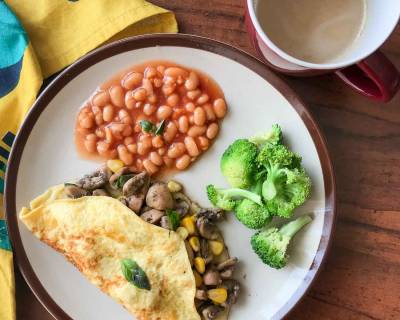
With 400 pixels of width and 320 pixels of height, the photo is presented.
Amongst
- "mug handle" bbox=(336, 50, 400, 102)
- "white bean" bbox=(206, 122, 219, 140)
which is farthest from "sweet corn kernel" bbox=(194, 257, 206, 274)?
"mug handle" bbox=(336, 50, 400, 102)

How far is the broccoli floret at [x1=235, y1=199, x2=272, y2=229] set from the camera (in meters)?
2.07

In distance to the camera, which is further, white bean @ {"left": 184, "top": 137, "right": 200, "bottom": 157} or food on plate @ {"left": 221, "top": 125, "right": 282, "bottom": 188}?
white bean @ {"left": 184, "top": 137, "right": 200, "bottom": 157}

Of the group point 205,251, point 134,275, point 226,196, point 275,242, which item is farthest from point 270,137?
point 134,275

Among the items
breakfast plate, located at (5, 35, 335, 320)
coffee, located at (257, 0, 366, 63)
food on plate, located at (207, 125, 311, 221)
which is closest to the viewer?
coffee, located at (257, 0, 366, 63)

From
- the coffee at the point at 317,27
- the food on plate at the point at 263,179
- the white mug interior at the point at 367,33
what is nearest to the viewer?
the white mug interior at the point at 367,33

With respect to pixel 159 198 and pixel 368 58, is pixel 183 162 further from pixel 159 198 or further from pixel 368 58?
pixel 368 58

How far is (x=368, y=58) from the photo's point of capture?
1.86m

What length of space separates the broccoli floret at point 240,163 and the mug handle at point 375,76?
0.41 metres

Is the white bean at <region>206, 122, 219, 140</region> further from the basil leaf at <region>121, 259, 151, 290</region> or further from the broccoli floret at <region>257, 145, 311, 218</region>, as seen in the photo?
the basil leaf at <region>121, 259, 151, 290</region>

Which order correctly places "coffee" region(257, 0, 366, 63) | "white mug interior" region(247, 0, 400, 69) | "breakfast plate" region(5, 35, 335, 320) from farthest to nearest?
"breakfast plate" region(5, 35, 335, 320) → "coffee" region(257, 0, 366, 63) → "white mug interior" region(247, 0, 400, 69)

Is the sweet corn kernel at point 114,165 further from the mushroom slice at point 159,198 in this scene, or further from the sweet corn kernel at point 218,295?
the sweet corn kernel at point 218,295

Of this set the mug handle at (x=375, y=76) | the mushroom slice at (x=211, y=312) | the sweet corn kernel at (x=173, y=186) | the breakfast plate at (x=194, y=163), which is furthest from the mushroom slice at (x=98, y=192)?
the mug handle at (x=375, y=76)

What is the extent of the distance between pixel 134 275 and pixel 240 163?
0.53m

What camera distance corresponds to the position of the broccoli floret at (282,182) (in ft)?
6.73
